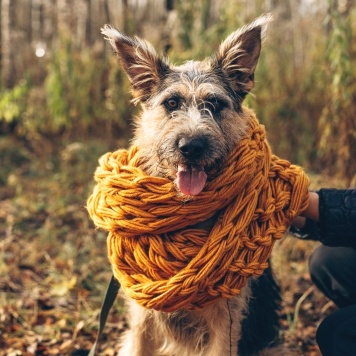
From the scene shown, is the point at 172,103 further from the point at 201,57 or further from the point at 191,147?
the point at 201,57

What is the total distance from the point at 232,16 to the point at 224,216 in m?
3.55

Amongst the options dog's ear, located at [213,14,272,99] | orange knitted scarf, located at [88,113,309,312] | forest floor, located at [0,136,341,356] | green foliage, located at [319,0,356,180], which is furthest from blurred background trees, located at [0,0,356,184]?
orange knitted scarf, located at [88,113,309,312]

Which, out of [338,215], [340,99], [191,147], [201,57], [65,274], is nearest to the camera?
[191,147]

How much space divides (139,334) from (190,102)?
55.7 inches

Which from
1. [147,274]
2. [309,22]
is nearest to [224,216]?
[147,274]

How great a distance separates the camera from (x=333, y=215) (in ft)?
8.45

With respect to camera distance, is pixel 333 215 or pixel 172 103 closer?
pixel 333 215

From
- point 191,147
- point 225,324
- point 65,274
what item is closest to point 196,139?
point 191,147

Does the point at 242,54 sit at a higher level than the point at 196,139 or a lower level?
higher

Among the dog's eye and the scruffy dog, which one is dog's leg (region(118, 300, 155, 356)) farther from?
the dog's eye

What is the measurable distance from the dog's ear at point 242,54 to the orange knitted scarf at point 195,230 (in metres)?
0.49

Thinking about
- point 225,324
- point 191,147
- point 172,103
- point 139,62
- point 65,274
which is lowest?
point 65,274

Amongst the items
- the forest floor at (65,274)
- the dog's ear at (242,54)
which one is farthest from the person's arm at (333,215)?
the forest floor at (65,274)

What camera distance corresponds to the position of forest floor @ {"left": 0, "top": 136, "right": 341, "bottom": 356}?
3.45 meters
